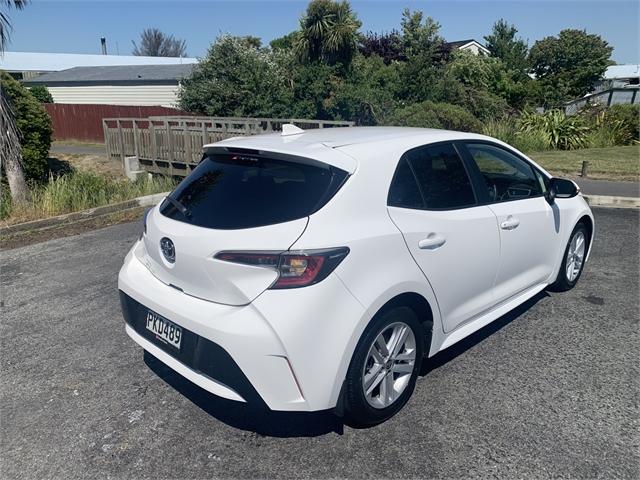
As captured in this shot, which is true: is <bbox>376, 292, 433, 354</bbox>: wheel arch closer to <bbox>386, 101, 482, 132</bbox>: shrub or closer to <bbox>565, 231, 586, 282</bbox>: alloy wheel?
<bbox>565, 231, 586, 282</bbox>: alloy wheel

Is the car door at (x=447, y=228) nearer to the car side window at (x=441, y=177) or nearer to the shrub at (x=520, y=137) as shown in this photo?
the car side window at (x=441, y=177)

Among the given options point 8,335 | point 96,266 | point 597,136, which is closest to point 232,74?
point 597,136

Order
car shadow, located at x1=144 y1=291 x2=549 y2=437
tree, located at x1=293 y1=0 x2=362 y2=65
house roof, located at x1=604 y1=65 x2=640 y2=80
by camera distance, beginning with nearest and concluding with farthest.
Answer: car shadow, located at x1=144 y1=291 x2=549 y2=437
tree, located at x1=293 y1=0 x2=362 y2=65
house roof, located at x1=604 y1=65 x2=640 y2=80

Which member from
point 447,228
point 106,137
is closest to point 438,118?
point 106,137

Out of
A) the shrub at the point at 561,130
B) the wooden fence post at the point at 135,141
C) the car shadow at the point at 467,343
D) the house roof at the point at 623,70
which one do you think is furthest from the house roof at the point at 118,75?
the house roof at the point at 623,70

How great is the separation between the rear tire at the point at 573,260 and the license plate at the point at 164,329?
3473mm

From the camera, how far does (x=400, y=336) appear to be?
2.91m

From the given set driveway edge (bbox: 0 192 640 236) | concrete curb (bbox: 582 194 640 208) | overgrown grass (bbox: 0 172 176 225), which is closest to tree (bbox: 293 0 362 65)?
overgrown grass (bbox: 0 172 176 225)

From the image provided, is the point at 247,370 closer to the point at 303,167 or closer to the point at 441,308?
the point at 303,167

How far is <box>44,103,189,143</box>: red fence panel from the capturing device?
2518 cm

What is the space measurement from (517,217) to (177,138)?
35.6 ft

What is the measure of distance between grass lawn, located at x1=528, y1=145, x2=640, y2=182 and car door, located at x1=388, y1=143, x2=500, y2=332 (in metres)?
8.74

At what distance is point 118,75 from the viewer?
117 feet

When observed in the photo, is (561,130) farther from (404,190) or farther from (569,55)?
(569,55)
